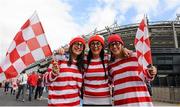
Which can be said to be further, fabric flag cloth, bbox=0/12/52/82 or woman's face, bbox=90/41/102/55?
fabric flag cloth, bbox=0/12/52/82

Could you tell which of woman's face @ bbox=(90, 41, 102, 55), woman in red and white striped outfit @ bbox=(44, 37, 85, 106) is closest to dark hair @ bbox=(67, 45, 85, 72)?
woman in red and white striped outfit @ bbox=(44, 37, 85, 106)

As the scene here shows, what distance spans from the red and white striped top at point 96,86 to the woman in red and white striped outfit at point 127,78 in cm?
13

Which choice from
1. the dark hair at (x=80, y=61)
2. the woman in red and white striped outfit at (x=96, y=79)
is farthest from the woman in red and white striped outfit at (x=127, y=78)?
the dark hair at (x=80, y=61)

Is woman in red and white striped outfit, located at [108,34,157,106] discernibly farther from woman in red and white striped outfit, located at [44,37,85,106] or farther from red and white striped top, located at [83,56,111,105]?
woman in red and white striped outfit, located at [44,37,85,106]

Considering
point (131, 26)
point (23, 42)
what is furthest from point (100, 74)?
point (131, 26)

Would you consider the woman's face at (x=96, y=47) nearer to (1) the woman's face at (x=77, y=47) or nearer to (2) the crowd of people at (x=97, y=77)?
(2) the crowd of people at (x=97, y=77)

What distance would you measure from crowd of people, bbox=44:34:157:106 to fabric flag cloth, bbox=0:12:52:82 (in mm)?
681

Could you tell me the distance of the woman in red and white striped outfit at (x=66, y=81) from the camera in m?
5.13

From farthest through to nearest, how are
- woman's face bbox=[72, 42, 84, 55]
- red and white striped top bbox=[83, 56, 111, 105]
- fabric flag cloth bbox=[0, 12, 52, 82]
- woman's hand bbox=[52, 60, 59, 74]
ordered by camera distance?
1. fabric flag cloth bbox=[0, 12, 52, 82]
2. woman's face bbox=[72, 42, 84, 55]
3. red and white striped top bbox=[83, 56, 111, 105]
4. woman's hand bbox=[52, 60, 59, 74]

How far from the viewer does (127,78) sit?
206 inches

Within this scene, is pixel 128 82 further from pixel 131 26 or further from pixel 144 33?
pixel 131 26

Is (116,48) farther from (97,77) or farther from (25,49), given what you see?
(25,49)

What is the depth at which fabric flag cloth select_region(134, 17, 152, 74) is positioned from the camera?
523 centimetres

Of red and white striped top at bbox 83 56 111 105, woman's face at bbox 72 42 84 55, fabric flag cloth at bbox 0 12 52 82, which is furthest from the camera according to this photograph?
fabric flag cloth at bbox 0 12 52 82
